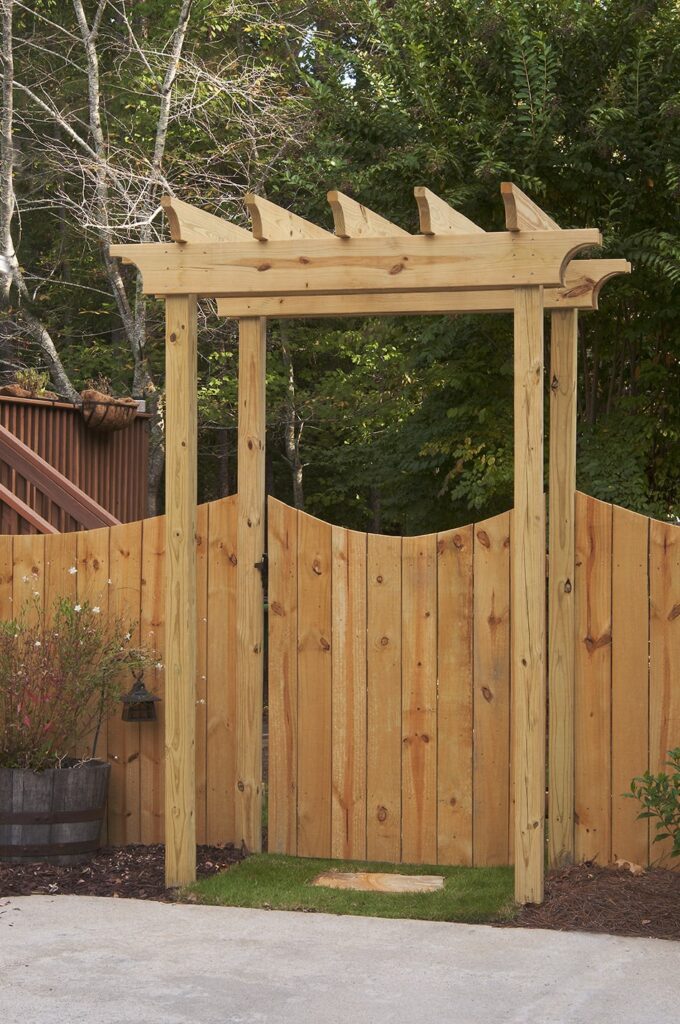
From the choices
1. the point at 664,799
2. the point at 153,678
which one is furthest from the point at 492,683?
the point at 153,678

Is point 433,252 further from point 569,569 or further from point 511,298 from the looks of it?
point 569,569

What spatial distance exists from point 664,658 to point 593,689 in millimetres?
332

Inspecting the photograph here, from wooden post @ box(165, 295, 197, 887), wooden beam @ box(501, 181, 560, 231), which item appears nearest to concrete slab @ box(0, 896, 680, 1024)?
wooden post @ box(165, 295, 197, 887)

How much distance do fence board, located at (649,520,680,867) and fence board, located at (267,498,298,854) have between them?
1607 mm

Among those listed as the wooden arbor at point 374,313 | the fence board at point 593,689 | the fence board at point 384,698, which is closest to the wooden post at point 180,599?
the wooden arbor at point 374,313

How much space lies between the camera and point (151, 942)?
4582 millimetres

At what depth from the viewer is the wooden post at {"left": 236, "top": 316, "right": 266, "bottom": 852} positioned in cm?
587

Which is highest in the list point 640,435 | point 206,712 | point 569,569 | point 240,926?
point 640,435

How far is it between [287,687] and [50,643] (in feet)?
3.62

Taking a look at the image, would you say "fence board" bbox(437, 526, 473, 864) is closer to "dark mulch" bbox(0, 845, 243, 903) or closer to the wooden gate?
the wooden gate

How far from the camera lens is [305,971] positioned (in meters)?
4.25

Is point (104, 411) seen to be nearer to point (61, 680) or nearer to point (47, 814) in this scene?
point (61, 680)

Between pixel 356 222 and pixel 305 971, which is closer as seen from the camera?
pixel 305 971

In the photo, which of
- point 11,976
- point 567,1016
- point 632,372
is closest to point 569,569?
point 567,1016
